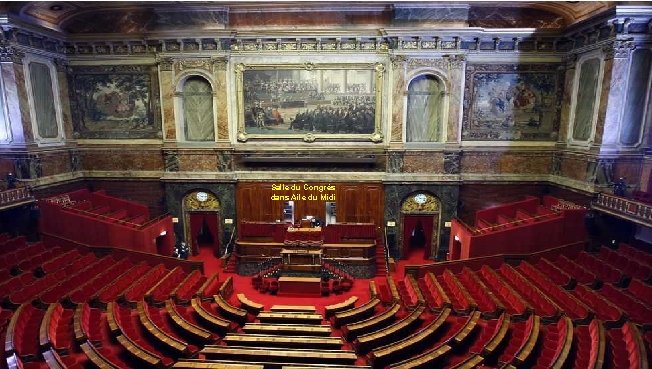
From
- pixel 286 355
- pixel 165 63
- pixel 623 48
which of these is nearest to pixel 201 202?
pixel 165 63

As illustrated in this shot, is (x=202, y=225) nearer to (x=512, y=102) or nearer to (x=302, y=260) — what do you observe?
(x=302, y=260)

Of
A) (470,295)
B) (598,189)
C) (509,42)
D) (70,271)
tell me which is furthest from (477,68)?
(70,271)

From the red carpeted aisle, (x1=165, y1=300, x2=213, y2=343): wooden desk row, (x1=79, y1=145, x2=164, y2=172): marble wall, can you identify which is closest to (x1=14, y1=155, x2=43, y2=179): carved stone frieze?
(x1=79, y1=145, x2=164, y2=172): marble wall

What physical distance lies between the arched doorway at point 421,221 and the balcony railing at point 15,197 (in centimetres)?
1208

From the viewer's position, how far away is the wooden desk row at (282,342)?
699 centimetres

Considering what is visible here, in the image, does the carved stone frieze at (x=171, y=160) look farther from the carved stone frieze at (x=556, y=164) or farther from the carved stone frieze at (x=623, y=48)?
the carved stone frieze at (x=623, y=48)

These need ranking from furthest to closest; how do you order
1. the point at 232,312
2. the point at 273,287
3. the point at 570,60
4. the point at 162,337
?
the point at 570,60 < the point at 273,287 < the point at 232,312 < the point at 162,337

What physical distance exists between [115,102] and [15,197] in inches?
176

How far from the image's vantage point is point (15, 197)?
11109 millimetres

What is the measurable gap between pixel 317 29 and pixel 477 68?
5.57 m

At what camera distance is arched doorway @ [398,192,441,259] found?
1338 cm

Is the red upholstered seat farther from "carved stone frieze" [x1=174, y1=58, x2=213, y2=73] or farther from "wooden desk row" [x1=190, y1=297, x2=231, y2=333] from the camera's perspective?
"carved stone frieze" [x1=174, y1=58, x2=213, y2=73]

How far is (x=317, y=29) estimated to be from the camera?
1252 cm

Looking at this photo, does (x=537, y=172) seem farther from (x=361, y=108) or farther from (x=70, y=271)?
(x=70, y=271)
